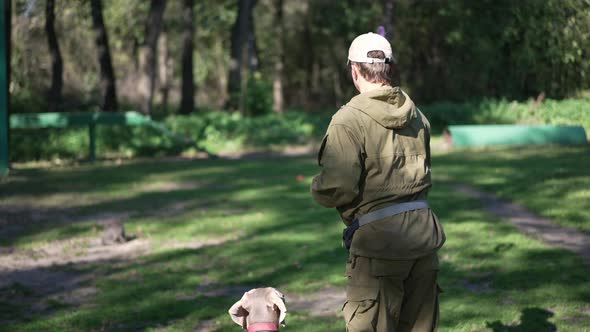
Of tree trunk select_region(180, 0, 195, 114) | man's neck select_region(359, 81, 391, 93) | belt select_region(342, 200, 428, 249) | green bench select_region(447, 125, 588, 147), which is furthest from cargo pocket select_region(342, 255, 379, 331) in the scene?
tree trunk select_region(180, 0, 195, 114)

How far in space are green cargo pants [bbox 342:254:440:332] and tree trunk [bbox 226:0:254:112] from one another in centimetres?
2170

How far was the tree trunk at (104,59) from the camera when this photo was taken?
22.2 metres

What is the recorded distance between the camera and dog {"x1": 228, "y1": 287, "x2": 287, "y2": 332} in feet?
11.6

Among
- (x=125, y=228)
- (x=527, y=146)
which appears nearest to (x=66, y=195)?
(x=125, y=228)

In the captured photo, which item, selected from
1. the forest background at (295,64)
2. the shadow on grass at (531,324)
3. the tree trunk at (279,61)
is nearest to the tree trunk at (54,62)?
the forest background at (295,64)

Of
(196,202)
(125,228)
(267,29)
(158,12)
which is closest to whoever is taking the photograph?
(125,228)

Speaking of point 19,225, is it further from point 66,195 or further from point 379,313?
point 379,313

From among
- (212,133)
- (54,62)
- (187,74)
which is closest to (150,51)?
(54,62)

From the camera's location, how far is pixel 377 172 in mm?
3887

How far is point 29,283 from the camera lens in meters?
8.57

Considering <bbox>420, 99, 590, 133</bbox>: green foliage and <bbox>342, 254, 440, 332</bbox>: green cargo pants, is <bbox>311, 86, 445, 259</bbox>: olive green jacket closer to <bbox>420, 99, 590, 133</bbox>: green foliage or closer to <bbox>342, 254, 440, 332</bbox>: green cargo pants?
<bbox>342, 254, 440, 332</bbox>: green cargo pants

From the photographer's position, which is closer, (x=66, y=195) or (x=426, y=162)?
(x=426, y=162)

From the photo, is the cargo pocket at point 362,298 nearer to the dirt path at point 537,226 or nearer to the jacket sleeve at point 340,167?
the jacket sleeve at point 340,167

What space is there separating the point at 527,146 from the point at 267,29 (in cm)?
2655
